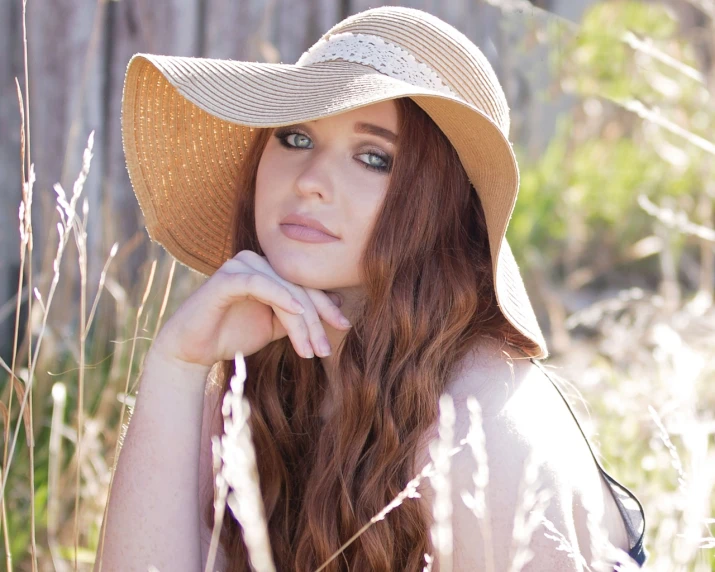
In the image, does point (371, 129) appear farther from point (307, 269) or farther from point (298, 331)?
point (298, 331)

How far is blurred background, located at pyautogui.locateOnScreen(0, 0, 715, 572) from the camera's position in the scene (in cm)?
200

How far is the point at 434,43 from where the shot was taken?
196 cm

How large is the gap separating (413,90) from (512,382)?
607mm

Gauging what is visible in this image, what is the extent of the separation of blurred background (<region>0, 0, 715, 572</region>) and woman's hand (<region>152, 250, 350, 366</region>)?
77 millimetres

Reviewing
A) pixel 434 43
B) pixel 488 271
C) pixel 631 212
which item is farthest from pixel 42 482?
pixel 631 212

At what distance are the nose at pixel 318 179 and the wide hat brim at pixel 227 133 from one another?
0.14 meters

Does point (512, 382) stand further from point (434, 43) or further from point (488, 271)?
point (434, 43)

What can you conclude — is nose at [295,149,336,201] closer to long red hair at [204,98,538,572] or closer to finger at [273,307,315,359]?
long red hair at [204,98,538,572]

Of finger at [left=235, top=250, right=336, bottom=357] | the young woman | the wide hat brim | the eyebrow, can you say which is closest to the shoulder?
the young woman

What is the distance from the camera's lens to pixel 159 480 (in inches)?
72.2

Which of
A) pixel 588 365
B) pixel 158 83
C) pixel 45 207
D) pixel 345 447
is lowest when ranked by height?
pixel 588 365

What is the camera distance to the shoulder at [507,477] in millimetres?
1715

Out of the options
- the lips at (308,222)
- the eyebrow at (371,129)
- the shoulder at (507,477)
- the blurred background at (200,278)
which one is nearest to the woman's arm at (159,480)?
the blurred background at (200,278)

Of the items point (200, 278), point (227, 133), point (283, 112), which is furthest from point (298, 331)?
point (200, 278)
